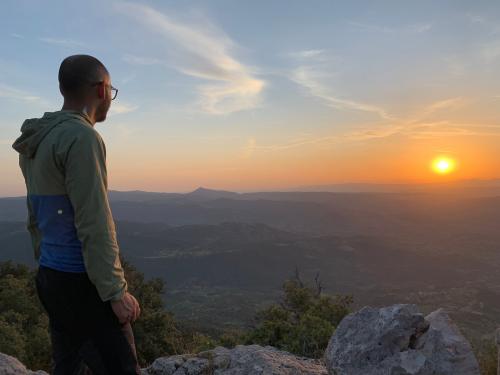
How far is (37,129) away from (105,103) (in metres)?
0.47

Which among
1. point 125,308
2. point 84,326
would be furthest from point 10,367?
point 125,308

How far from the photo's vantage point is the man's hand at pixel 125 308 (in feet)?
8.20

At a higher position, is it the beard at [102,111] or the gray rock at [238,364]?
the beard at [102,111]

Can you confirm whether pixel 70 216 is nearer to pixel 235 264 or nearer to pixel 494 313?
pixel 494 313

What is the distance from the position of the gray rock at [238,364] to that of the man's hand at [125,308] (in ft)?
9.76

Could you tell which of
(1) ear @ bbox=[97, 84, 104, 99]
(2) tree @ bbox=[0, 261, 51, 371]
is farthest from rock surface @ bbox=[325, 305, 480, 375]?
(2) tree @ bbox=[0, 261, 51, 371]

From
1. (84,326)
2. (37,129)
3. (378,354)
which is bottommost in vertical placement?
(378,354)

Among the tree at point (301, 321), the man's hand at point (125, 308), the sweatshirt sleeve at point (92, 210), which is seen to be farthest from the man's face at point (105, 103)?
the tree at point (301, 321)

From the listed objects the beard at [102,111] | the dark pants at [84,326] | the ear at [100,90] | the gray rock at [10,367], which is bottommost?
the gray rock at [10,367]

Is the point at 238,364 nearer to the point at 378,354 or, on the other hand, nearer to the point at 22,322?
the point at 378,354

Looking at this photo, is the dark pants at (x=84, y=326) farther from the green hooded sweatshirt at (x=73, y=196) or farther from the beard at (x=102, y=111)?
the beard at (x=102, y=111)

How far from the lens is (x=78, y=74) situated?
262 centimetres

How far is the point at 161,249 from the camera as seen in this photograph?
616 ft

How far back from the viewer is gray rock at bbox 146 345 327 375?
17.2 ft
